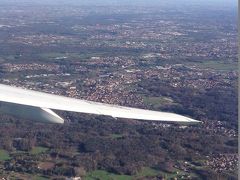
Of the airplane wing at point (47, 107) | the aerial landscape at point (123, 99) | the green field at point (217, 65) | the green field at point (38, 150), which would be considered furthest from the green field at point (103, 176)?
the green field at point (217, 65)

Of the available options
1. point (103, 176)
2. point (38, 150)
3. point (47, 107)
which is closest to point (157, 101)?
point (38, 150)

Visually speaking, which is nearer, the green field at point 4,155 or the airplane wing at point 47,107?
the airplane wing at point 47,107

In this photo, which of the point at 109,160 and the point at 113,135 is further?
the point at 113,135

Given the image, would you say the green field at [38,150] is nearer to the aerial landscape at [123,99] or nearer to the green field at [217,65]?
the aerial landscape at [123,99]

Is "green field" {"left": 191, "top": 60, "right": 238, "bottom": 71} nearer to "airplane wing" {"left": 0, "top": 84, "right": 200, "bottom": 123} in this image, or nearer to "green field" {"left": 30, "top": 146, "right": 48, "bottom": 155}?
"green field" {"left": 30, "top": 146, "right": 48, "bottom": 155}

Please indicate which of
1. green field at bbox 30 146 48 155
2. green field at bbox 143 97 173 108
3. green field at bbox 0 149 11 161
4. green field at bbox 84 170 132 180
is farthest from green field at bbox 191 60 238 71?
green field at bbox 84 170 132 180

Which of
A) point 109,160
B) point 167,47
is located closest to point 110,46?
point 167,47

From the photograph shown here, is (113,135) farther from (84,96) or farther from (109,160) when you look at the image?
(84,96)

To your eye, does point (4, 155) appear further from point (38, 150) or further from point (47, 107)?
point (47, 107)
